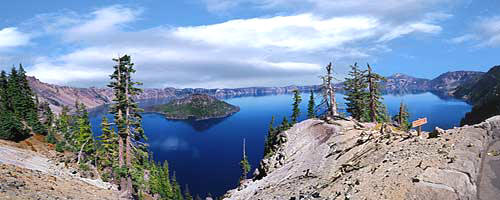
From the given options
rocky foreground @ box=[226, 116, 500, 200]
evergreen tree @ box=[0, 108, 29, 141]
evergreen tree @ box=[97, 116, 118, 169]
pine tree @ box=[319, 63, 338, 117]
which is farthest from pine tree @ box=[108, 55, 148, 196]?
evergreen tree @ box=[0, 108, 29, 141]

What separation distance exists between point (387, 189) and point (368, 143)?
9.34 meters

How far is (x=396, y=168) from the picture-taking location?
1541 cm

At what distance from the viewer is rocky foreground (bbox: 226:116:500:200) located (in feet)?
42.2

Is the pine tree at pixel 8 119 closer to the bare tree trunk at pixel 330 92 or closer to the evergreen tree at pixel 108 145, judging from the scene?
the evergreen tree at pixel 108 145

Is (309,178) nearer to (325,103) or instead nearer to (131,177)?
(131,177)

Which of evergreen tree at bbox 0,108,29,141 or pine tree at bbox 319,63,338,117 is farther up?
pine tree at bbox 319,63,338,117

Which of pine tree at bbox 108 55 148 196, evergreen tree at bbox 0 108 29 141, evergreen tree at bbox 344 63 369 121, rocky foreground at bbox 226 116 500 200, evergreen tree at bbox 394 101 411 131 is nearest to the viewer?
rocky foreground at bbox 226 116 500 200

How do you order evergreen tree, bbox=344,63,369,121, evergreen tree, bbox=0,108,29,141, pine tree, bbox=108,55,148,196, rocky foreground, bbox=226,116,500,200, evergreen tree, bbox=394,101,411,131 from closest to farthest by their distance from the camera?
rocky foreground, bbox=226,116,500,200 < pine tree, bbox=108,55,148,196 < evergreen tree, bbox=394,101,411,131 < evergreen tree, bbox=344,63,369,121 < evergreen tree, bbox=0,108,29,141

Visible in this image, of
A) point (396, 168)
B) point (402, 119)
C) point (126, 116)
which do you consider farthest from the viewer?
point (402, 119)

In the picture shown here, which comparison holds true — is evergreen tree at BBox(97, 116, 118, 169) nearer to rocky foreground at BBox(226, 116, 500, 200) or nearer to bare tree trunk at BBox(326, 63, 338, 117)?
rocky foreground at BBox(226, 116, 500, 200)

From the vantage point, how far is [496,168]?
579 inches

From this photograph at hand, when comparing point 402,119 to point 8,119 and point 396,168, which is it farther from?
point 8,119

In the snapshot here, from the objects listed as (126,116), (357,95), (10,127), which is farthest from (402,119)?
(10,127)

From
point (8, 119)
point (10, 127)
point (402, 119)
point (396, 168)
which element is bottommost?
point (10, 127)
